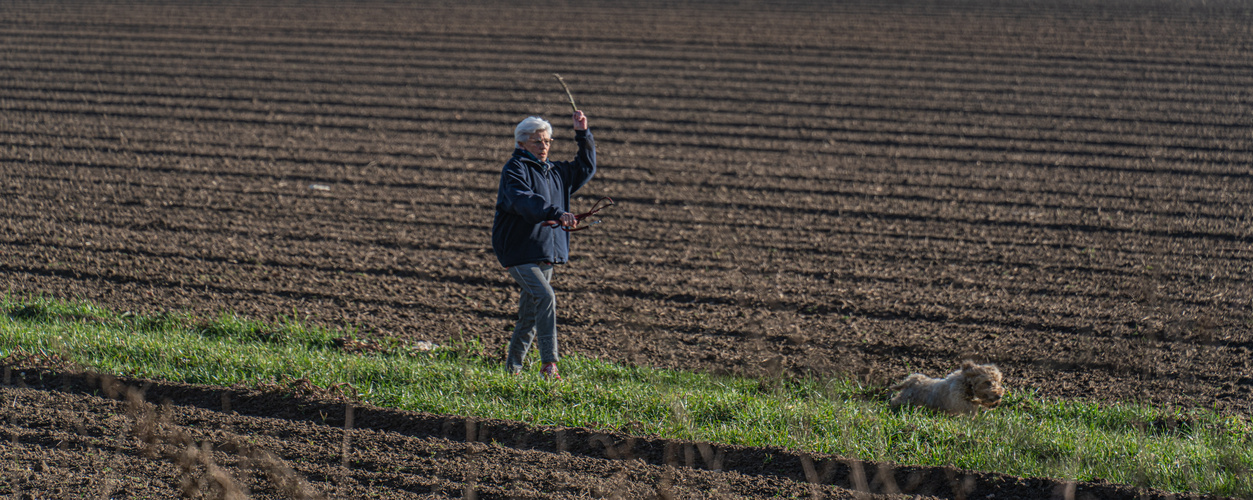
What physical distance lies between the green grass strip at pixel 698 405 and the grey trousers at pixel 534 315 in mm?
154

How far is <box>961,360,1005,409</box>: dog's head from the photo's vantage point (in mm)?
5336

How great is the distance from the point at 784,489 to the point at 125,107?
38.5ft

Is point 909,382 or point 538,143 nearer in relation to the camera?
point 538,143

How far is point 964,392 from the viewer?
213 inches

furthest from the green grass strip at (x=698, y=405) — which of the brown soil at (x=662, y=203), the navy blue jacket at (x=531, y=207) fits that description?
the navy blue jacket at (x=531, y=207)

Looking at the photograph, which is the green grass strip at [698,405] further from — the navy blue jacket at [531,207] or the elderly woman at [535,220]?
the navy blue jacket at [531,207]

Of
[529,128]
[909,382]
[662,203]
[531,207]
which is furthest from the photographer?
[662,203]

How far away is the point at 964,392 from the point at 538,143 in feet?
9.08

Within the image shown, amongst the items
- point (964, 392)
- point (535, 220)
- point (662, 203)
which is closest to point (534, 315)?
point (535, 220)

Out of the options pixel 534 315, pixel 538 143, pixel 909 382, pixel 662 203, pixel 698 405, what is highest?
pixel 538 143

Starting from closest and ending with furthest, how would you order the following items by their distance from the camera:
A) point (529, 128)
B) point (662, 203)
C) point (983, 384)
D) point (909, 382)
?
1. point (983, 384)
2. point (529, 128)
3. point (909, 382)
4. point (662, 203)

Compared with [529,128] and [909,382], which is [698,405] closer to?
[909,382]

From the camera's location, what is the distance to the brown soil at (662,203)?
584 centimetres

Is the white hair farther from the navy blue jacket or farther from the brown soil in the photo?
the brown soil
